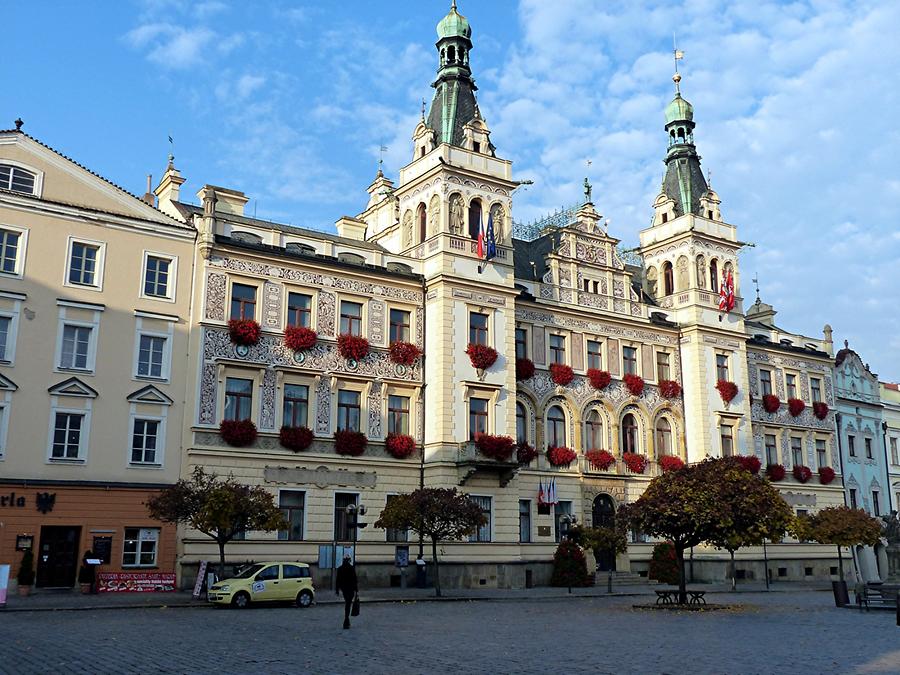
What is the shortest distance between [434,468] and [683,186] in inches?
1131

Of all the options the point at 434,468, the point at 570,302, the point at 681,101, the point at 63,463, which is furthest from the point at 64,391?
the point at 681,101

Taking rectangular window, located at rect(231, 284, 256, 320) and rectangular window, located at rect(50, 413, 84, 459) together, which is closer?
rectangular window, located at rect(50, 413, 84, 459)

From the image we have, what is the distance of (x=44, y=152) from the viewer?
37.9 metres

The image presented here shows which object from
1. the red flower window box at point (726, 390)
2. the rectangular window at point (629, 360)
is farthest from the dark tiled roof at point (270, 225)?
the red flower window box at point (726, 390)

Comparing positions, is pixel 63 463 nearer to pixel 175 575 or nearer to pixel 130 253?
pixel 175 575

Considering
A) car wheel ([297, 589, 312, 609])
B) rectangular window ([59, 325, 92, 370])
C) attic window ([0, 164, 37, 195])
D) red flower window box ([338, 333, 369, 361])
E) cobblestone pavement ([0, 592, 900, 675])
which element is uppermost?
attic window ([0, 164, 37, 195])

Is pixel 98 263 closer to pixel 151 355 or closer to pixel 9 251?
pixel 9 251

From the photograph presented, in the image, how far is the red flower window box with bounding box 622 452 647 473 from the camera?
51.5 m

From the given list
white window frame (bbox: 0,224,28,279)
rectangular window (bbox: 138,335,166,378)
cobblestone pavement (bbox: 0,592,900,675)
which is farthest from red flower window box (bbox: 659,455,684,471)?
white window frame (bbox: 0,224,28,279)

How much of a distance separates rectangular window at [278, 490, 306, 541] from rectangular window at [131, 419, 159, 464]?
225 inches

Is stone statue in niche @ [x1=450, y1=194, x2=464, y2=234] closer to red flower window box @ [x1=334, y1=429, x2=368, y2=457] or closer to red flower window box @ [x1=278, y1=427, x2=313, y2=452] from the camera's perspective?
red flower window box @ [x1=334, y1=429, x2=368, y2=457]

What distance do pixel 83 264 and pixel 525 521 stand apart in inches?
958

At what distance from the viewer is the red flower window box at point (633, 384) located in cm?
5294

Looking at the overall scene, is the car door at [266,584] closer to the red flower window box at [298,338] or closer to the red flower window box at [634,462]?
the red flower window box at [298,338]
